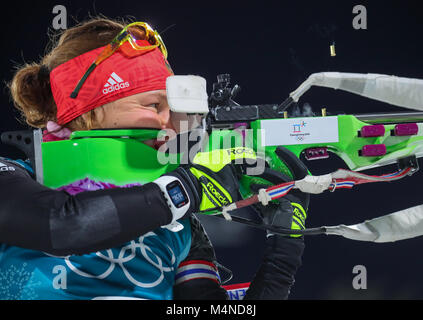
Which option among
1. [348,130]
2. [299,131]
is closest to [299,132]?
[299,131]

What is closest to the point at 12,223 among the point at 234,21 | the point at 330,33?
the point at 234,21

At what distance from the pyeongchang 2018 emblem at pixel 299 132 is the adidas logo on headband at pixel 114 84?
41 centimetres

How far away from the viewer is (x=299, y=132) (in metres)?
0.93

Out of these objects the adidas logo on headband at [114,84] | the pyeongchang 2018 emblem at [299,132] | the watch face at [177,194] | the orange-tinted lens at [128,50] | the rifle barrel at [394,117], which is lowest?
the watch face at [177,194]

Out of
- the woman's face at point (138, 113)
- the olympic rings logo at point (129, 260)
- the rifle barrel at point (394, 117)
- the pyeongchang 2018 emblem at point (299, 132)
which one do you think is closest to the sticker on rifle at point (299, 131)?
the pyeongchang 2018 emblem at point (299, 132)

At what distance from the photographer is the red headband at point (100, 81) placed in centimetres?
72

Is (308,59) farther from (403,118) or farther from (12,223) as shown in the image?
(12,223)

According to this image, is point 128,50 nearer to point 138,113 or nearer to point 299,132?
point 138,113

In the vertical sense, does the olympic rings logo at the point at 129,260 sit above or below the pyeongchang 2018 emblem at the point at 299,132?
below

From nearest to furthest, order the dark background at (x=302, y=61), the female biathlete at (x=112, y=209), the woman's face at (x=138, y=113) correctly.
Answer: the female biathlete at (x=112, y=209) → the woman's face at (x=138, y=113) → the dark background at (x=302, y=61)

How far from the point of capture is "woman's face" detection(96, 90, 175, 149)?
0.71m

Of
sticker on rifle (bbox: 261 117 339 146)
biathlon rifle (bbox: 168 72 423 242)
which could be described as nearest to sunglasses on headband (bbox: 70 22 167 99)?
biathlon rifle (bbox: 168 72 423 242)

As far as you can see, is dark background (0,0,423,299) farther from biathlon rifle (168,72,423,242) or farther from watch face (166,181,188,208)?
watch face (166,181,188,208)

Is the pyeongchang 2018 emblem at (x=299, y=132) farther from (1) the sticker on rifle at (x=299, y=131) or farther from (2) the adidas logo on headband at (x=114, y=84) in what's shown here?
(2) the adidas logo on headband at (x=114, y=84)
